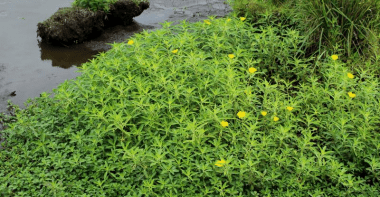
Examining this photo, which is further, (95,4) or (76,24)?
(95,4)

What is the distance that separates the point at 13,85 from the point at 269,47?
3.92m

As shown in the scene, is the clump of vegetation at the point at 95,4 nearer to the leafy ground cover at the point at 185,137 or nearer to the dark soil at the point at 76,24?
the dark soil at the point at 76,24

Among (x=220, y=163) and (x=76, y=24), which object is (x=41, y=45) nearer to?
(x=76, y=24)

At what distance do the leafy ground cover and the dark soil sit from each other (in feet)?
9.10

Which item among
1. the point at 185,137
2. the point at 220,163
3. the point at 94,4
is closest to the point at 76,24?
the point at 94,4

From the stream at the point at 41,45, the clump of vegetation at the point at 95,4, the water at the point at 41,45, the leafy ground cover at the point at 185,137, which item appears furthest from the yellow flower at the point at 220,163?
the clump of vegetation at the point at 95,4

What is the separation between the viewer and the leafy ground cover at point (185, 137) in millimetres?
3395

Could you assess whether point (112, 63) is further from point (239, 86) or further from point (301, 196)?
point (301, 196)

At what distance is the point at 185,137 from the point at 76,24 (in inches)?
172

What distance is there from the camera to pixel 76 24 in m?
6.97

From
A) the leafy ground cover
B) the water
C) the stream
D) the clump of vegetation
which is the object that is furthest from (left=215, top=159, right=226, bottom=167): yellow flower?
the clump of vegetation

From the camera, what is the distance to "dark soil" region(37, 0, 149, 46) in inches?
271

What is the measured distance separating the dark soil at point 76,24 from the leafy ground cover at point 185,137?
2.77m

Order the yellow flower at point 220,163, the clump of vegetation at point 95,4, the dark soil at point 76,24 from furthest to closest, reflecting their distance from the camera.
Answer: the clump of vegetation at point 95,4
the dark soil at point 76,24
the yellow flower at point 220,163
